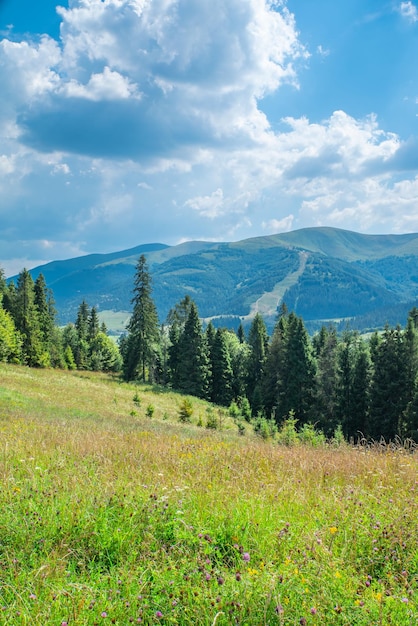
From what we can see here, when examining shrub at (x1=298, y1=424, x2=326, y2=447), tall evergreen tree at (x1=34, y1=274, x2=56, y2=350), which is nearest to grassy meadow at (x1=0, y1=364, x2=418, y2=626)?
shrub at (x1=298, y1=424, x2=326, y2=447)

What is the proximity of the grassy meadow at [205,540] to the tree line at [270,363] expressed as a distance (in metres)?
25.5

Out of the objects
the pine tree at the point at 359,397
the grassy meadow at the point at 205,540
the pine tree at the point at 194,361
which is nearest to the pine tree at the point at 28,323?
the pine tree at the point at 194,361

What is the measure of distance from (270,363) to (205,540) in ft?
182

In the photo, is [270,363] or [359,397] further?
[270,363]

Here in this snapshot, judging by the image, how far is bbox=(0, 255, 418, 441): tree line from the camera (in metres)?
39.9

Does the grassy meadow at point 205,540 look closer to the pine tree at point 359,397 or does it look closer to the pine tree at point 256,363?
the pine tree at point 359,397

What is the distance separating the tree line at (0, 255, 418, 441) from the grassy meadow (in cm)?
2553

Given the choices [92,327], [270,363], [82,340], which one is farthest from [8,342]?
[92,327]

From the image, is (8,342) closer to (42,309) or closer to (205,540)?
(42,309)

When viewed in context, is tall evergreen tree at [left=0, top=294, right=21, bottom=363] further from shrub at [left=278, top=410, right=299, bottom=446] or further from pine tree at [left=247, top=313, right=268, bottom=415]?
shrub at [left=278, top=410, right=299, bottom=446]

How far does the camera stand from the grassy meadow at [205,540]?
9.91 feet

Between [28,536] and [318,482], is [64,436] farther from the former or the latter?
[318,482]

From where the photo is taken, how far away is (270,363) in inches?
2303

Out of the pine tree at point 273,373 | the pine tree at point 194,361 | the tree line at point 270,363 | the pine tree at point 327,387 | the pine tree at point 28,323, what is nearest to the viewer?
the tree line at point 270,363
